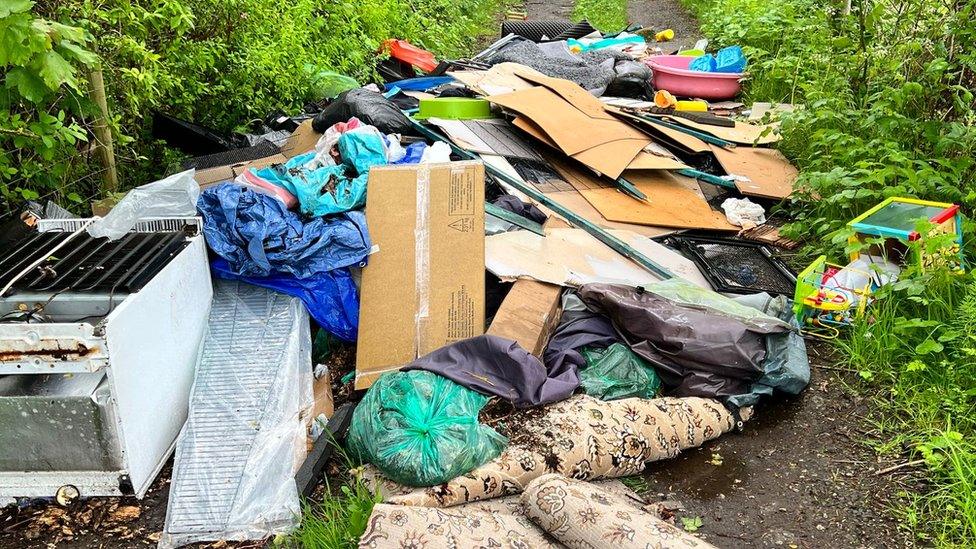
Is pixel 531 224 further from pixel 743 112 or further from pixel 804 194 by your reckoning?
pixel 743 112

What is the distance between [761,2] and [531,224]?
6.20 metres

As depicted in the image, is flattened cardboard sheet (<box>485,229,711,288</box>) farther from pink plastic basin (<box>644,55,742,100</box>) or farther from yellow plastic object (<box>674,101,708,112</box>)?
pink plastic basin (<box>644,55,742,100</box>)

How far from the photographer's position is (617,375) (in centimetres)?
338

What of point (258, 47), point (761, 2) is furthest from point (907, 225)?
point (761, 2)

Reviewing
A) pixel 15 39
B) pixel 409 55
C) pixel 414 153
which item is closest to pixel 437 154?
pixel 414 153

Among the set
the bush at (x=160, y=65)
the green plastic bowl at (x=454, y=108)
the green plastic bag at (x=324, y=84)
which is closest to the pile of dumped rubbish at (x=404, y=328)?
the bush at (x=160, y=65)

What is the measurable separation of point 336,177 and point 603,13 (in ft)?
31.7

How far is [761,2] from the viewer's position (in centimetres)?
894

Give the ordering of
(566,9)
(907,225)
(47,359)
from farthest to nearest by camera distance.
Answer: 1. (566,9)
2. (907,225)
3. (47,359)

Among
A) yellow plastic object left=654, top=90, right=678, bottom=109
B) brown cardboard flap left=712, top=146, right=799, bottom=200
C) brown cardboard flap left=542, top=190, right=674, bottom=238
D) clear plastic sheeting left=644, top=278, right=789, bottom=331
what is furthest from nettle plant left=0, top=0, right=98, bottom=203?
yellow plastic object left=654, top=90, right=678, bottom=109

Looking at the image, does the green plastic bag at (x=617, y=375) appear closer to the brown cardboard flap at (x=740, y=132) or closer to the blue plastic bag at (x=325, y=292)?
the blue plastic bag at (x=325, y=292)

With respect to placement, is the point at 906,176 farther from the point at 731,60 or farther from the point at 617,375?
the point at 731,60

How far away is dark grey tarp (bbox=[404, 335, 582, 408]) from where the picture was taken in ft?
10.1

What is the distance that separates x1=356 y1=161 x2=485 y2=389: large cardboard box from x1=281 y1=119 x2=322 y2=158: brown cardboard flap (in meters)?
1.18
